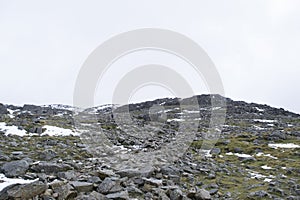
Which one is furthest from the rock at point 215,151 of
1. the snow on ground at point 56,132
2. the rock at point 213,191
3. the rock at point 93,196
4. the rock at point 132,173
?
the rock at point 93,196

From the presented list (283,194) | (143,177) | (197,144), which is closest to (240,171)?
(283,194)

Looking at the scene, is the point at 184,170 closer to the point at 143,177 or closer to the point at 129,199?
the point at 143,177

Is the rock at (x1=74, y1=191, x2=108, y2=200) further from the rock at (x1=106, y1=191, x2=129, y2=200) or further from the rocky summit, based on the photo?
the rock at (x1=106, y1=191, x2=129, y2=200)

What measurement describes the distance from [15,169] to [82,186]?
3360mm

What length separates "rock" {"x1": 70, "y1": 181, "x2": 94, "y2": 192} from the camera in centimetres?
1049

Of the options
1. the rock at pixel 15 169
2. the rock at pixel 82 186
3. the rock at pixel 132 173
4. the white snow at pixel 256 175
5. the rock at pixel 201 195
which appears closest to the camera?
the rock at pixel 82 186

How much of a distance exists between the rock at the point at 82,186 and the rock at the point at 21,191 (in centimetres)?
137

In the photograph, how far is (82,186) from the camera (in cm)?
1055

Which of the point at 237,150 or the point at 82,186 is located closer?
the point at 82,186

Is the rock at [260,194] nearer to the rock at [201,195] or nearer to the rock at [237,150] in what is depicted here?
the rock at [201,195]

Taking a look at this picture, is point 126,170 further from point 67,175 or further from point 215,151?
point 215,151

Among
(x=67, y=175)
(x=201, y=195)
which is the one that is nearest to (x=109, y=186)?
(x=67, y=175)

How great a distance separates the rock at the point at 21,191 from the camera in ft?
29.3

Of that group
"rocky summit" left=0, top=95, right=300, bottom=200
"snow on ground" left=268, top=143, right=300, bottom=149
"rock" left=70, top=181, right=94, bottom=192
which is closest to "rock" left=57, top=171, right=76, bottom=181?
"rocky summit" left=0, top=95, right=300, bottom=200
